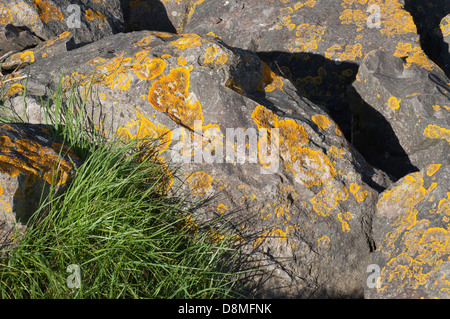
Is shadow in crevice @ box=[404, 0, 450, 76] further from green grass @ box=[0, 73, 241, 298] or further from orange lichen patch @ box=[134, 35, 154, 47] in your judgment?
green grass @ box=[0, 73, 241, 298]

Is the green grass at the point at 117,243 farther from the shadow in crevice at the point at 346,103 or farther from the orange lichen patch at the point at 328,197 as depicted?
the shadow in crevice at the point at 346,103

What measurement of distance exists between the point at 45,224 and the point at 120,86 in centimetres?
117

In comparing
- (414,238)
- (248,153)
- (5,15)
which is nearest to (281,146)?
(248,153)

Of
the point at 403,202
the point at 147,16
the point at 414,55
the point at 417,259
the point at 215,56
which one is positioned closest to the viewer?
the point at 417,259

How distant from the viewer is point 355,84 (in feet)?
13.9

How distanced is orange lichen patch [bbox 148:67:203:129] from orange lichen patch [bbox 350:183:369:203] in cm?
115

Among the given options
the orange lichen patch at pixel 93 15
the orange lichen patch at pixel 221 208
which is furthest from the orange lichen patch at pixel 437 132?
the orange lichen patch at pixel 93 15

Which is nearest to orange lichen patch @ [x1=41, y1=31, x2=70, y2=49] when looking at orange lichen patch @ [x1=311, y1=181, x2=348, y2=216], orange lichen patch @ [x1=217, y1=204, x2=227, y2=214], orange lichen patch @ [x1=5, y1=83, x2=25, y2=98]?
orange lichen patch @ [x1=5, y1=83, x2=25, y2=98]

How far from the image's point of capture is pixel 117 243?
2598 millimetres

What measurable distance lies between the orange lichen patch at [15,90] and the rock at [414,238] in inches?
107

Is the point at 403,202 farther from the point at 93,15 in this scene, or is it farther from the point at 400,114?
the point at 93,15

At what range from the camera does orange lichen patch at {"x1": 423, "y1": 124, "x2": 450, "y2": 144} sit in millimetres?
3676

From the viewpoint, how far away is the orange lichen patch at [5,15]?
463cm

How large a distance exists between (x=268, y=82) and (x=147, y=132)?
1.09m
